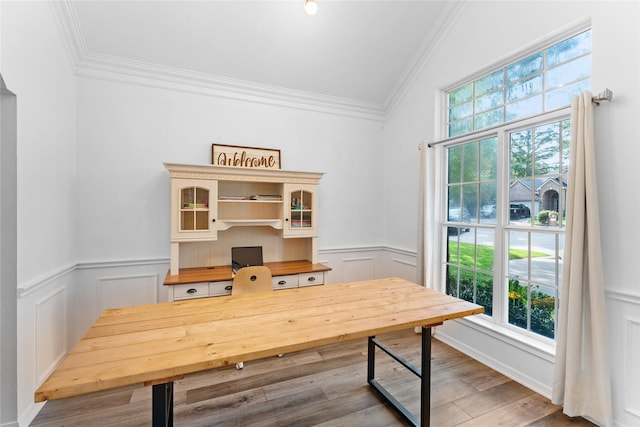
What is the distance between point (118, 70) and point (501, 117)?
3.67 meters

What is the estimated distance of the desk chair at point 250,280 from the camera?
2534 millimetres

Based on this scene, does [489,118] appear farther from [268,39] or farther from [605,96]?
[268,39]

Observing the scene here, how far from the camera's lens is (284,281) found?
9.95 feet

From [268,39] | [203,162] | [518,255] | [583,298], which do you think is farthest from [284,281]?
[268,39]

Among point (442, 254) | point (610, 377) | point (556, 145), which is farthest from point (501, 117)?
point (610, 377)

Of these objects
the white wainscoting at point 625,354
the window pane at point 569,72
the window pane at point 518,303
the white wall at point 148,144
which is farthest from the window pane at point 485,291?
the white wall at point 148,144

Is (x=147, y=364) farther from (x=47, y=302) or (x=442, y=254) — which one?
(x=442, y=254)

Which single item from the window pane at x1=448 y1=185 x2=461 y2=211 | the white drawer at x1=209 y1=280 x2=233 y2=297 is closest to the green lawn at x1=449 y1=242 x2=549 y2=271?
the window pane at x1=448 y1=185 x2=461 y2=211

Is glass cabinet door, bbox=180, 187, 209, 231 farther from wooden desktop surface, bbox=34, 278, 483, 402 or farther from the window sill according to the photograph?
the window sill

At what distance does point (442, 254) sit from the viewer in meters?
3.27

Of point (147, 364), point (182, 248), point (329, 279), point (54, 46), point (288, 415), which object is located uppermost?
point (54, 46)

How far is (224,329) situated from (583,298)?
2.29m

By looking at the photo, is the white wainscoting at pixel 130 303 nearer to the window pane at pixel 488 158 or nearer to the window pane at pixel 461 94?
the window pane at pixel 488 158

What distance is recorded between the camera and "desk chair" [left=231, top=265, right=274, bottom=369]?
2.53 m
